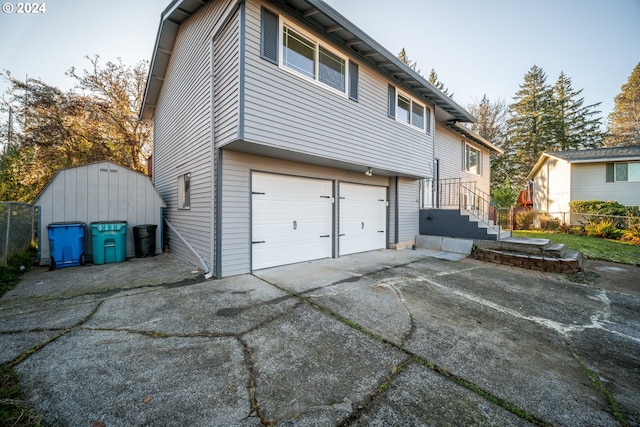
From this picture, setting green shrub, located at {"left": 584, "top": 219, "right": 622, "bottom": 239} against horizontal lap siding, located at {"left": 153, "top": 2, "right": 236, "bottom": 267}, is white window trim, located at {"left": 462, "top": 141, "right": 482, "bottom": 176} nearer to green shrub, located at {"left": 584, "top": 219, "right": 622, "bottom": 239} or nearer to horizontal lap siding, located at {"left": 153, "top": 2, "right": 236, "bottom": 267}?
green shrub, located at {"left": 584, "top": 219, "right": 622, "bottom": 239}

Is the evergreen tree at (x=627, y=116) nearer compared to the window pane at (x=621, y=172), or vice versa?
the window pane at (x=621, y=172)

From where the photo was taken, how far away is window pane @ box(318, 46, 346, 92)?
5.58 meters

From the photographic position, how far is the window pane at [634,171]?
13883 millimetres

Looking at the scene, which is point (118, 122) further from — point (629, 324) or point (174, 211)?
point (629, 324)

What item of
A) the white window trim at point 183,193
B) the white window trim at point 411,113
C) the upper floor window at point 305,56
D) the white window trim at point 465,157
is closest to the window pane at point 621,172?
the white window trim at point 465,157

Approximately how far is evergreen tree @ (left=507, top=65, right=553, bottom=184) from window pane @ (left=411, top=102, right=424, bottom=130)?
26019 millimetres

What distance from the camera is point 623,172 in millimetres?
14227

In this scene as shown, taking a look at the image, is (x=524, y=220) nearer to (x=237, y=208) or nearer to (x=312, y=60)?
(x=312, y=60)

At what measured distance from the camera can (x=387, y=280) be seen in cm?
495

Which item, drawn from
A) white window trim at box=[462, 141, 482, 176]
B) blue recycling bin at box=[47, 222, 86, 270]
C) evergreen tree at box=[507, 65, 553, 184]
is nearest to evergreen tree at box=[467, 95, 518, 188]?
evergreen tree at box=[507, 65, 553, 184]

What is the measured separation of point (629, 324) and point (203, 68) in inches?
360

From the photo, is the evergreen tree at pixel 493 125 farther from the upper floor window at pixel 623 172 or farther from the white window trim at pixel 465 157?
the white window trim at pixel 465 157

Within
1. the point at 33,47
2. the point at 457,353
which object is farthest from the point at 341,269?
the point at 33,47

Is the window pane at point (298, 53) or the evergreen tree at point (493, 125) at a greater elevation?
the evergreen tree at point (493, 125)
